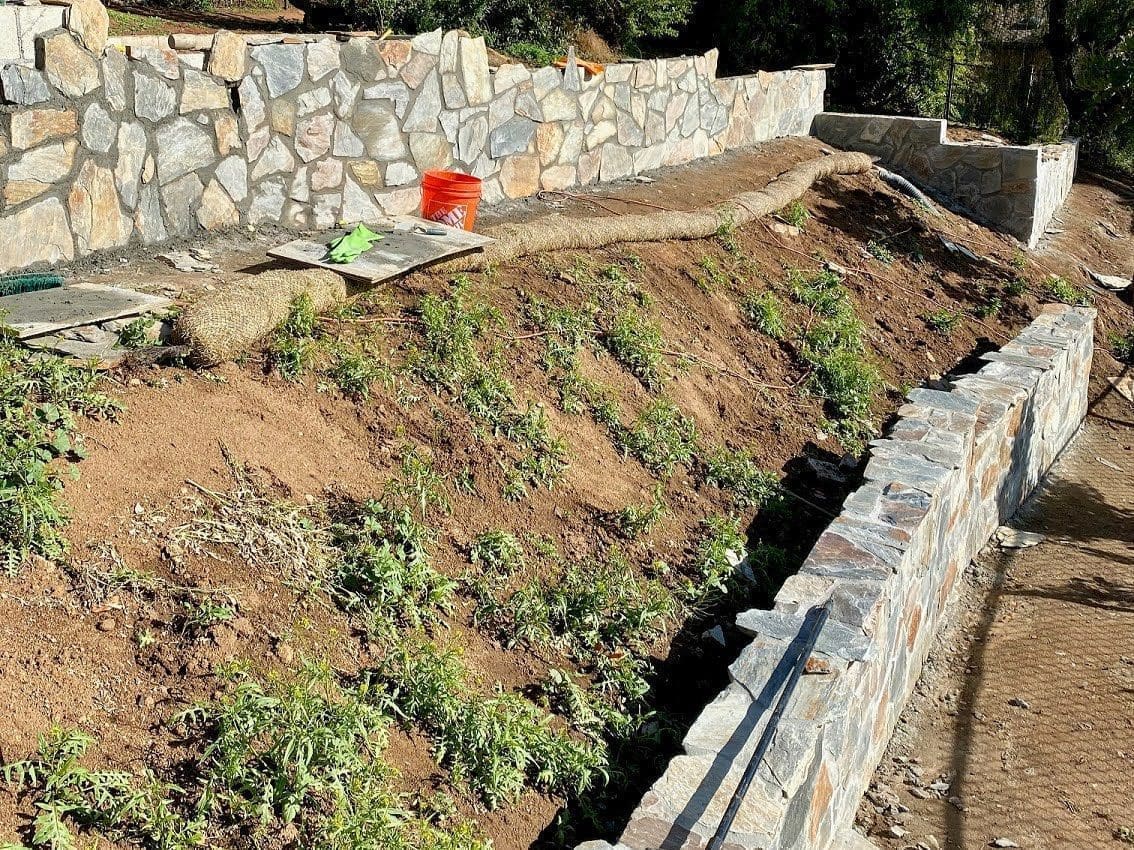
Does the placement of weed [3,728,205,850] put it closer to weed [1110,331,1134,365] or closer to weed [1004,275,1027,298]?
weed [1004,275,1027,298]

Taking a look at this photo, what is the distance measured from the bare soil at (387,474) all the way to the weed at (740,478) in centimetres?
15

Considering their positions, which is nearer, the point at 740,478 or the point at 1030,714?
the point at 1030,714

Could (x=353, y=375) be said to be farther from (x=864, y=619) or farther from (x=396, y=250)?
(x=864, y=619)

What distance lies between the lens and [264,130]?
6.76 m

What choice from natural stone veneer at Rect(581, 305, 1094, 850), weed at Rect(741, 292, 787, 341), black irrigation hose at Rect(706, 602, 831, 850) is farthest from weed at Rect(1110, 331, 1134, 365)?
black irrigation hose at Rect(706, 602, 831, 850)

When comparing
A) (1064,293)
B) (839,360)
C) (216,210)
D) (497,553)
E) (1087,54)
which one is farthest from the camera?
(1087,54)

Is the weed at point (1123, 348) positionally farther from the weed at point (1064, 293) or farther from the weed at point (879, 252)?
the weed at point (879, 252)

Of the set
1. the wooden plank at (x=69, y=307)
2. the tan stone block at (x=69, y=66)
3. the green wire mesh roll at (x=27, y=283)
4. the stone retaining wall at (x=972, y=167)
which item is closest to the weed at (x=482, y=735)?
the wooden plank at (x=69, y=307)

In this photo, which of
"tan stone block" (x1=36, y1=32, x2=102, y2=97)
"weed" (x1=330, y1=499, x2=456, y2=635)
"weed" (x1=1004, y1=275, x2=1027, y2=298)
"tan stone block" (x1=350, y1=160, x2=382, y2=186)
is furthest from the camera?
"weed" (x1=1004, y1=275, x2=1027, y2=298)

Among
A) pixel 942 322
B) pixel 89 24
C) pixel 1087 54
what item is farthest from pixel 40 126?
pixel 1087 54

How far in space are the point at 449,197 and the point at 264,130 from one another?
1116 millimetres

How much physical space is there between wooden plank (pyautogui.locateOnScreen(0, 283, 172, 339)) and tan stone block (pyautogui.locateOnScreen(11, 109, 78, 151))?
2.38 ft

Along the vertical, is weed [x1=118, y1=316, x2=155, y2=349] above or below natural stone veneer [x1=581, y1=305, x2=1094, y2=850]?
above

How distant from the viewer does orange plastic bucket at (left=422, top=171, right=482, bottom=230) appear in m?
Answer: 6.97
